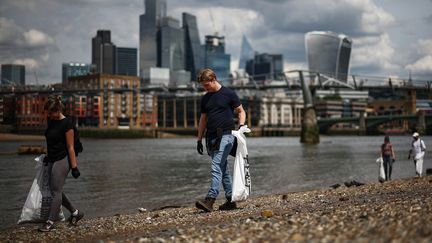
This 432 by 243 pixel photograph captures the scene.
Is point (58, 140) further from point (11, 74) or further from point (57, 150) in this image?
point (11, 74)

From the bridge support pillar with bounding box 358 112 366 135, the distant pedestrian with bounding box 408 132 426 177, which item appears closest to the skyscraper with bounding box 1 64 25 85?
the distant pedestrian with bounding box 408 132 426 177

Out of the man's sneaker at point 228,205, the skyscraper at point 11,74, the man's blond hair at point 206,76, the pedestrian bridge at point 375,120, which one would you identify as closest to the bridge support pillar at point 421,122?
the pedestrian bridge at point 375,120

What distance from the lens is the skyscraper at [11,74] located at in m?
53.6

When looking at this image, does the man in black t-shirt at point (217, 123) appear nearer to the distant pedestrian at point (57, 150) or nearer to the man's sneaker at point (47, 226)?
the distant pedestrian at point (57, 150)

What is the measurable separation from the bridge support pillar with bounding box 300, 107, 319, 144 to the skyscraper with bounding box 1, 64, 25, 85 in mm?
53171

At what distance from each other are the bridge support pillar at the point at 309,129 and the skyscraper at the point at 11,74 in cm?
5317

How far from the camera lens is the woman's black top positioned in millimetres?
7875

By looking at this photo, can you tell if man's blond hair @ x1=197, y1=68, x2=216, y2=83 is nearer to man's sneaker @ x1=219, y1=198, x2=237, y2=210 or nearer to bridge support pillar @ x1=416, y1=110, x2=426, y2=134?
man's sneaker @ x1=219, y1=198, x2=237, y2=210

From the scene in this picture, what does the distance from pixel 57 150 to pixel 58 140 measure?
0.47 feet

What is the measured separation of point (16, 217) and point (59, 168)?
229 inches

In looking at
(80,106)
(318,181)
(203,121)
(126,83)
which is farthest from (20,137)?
(126,83)

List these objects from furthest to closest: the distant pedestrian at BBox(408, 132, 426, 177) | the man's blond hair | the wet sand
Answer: the wet sand
the distant pedestrian at BBox(408, 132, 426, 177)
the man's blond hair

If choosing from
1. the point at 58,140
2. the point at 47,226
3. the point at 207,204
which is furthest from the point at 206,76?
the point at 47,226

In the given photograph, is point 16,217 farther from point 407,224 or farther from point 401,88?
point 401,88
